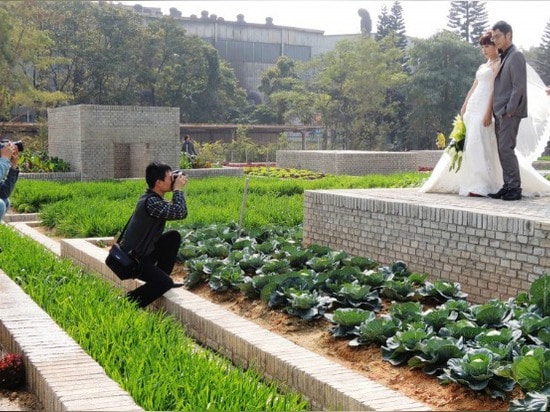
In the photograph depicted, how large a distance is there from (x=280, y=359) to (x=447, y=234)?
105 inches

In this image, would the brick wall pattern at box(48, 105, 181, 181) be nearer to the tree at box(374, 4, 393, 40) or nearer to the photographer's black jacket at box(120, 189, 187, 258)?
the photographer's black jacket at box(120, 189, 187, 258)

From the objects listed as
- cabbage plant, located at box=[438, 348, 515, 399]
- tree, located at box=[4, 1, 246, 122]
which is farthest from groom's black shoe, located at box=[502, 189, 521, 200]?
tree, located at box=[4, 1, 246, 122]

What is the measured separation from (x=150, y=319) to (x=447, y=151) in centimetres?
465

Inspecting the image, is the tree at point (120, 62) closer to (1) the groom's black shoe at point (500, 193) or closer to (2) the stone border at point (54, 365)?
(1) the groom's black shoe at point (500, 193)

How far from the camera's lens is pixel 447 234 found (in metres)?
6.64

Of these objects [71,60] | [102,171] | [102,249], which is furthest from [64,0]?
[102,249]

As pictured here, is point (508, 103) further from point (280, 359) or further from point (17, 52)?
point (17, 52)

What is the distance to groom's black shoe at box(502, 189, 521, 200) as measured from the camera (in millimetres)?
7922

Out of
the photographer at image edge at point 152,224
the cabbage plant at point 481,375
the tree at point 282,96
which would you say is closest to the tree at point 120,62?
the tree at point 282,96

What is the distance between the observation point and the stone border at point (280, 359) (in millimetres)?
3729

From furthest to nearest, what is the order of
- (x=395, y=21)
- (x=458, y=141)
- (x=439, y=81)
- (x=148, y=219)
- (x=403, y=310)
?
(x=395, y=21), (x=439, y=81), (x=458, y=141), (x=148, y=219), (x=403, y=310)

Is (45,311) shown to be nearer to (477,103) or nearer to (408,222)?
(408,222)

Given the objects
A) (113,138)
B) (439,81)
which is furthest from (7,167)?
(439,81)

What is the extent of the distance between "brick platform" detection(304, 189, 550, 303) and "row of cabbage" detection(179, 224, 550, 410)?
11.2 inches
